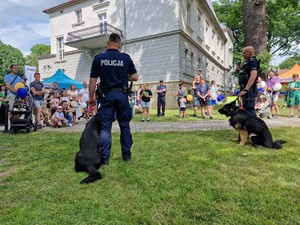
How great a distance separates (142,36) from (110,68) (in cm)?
1811

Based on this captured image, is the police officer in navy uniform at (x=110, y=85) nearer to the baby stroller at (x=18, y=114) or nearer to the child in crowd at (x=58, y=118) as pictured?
the baby stroller at (x=18, y=114)

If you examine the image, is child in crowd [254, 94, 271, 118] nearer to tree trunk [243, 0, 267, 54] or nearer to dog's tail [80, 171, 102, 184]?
tree trunk [243, 0, 267, 54]

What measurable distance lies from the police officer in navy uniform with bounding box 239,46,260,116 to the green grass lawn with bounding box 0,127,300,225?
1.05 meters

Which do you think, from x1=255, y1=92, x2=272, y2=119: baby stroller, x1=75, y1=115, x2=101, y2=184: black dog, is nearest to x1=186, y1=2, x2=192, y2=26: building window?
x1=255, y1=92, x2=272, y2=119: baby stroller

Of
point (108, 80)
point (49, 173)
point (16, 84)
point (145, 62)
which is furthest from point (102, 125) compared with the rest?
point (145, 62)

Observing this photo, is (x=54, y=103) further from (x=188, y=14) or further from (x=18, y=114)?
(x=188, y=14)

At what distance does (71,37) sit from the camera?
23.1 meters

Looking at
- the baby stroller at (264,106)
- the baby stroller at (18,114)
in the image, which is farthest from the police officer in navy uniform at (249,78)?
the baby stroller at (18,114)

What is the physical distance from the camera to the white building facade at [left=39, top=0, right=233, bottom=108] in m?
19.6

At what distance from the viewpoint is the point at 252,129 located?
4.82m

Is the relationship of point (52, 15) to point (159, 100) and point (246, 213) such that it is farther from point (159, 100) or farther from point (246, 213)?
point (246, 213)

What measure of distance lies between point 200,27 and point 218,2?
31.8 feet

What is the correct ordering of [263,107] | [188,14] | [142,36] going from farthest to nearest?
[188,14]
[142,36]
[263,107]

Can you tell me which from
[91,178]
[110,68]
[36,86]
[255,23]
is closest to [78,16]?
[36,86]
